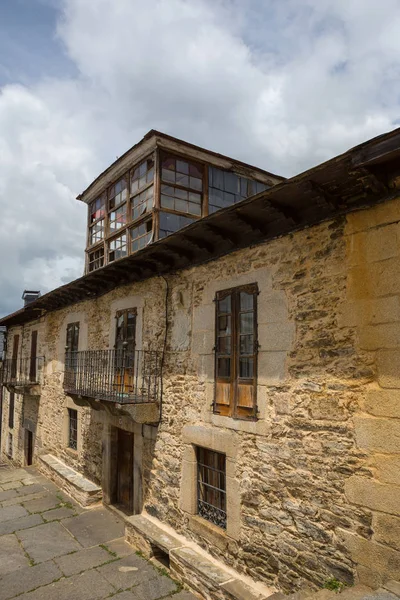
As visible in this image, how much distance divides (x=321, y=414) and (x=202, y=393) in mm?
2078

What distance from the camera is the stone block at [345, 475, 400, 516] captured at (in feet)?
11.8

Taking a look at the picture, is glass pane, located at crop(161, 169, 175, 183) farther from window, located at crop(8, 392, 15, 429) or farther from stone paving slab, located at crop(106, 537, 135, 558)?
window, located at crop(8, 392, 15, 429)

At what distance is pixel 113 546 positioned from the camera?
659 cm

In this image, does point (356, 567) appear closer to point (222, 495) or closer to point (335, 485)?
point (335, 485)

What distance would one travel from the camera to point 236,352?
541cm

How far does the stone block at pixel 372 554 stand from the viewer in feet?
11.5

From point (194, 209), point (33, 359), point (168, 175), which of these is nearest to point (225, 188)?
point (194, 209)

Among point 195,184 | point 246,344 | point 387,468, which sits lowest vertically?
point 387,468

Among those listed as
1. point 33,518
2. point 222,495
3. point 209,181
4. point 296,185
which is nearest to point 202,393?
point 222,495

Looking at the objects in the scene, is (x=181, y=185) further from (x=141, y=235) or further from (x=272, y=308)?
(x=272, y=308)

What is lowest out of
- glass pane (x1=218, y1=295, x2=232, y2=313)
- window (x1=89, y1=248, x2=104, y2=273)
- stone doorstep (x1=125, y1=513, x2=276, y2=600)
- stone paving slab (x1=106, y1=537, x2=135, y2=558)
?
stone paving slab (x1=106, y1=537, x2=135, y2=558)

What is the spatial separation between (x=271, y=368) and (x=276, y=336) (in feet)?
1.28

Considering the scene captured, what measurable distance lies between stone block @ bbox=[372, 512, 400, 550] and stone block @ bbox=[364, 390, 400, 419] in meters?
0.90

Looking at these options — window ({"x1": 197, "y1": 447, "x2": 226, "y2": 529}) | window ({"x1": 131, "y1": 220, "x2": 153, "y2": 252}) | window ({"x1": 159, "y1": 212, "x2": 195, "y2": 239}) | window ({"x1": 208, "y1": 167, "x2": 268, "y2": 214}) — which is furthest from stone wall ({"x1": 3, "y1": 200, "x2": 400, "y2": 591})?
window ({"x1": 208, "y1": 167, "x2": 268, "y2": 214})
